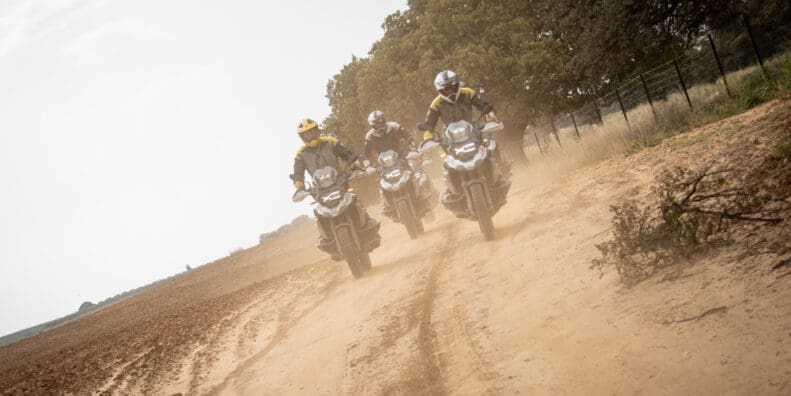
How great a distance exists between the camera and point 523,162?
25656 millimetres

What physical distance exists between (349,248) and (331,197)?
3.17 feet

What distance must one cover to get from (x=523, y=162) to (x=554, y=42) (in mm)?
5432

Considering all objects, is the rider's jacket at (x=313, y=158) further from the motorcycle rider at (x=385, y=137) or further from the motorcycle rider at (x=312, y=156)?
the motorcycle rider at (x=385, y=137)

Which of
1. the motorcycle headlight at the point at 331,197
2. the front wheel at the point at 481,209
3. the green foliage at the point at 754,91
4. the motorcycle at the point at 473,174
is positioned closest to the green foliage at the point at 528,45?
the green foliage at the point at 754,91

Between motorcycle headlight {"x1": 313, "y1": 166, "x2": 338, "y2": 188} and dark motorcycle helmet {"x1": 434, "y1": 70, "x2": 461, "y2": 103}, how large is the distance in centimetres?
247

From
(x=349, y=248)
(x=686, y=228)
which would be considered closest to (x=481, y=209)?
(x=349, y=248)

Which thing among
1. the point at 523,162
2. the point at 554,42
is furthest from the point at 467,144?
the point at 523,162

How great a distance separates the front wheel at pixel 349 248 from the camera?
1073cm

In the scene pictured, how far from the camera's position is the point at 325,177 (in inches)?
427

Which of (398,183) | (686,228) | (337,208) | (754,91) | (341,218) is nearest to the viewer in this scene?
(686,228)

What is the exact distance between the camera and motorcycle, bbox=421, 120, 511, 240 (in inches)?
391

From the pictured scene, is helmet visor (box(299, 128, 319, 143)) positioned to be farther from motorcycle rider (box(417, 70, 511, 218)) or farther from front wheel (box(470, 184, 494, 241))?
front wheel (box(470, 184, 494, 241))

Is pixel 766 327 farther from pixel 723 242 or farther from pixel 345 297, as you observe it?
pixel 345 297

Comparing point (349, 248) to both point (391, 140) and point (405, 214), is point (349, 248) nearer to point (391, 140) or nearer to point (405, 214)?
point (405, 214)
